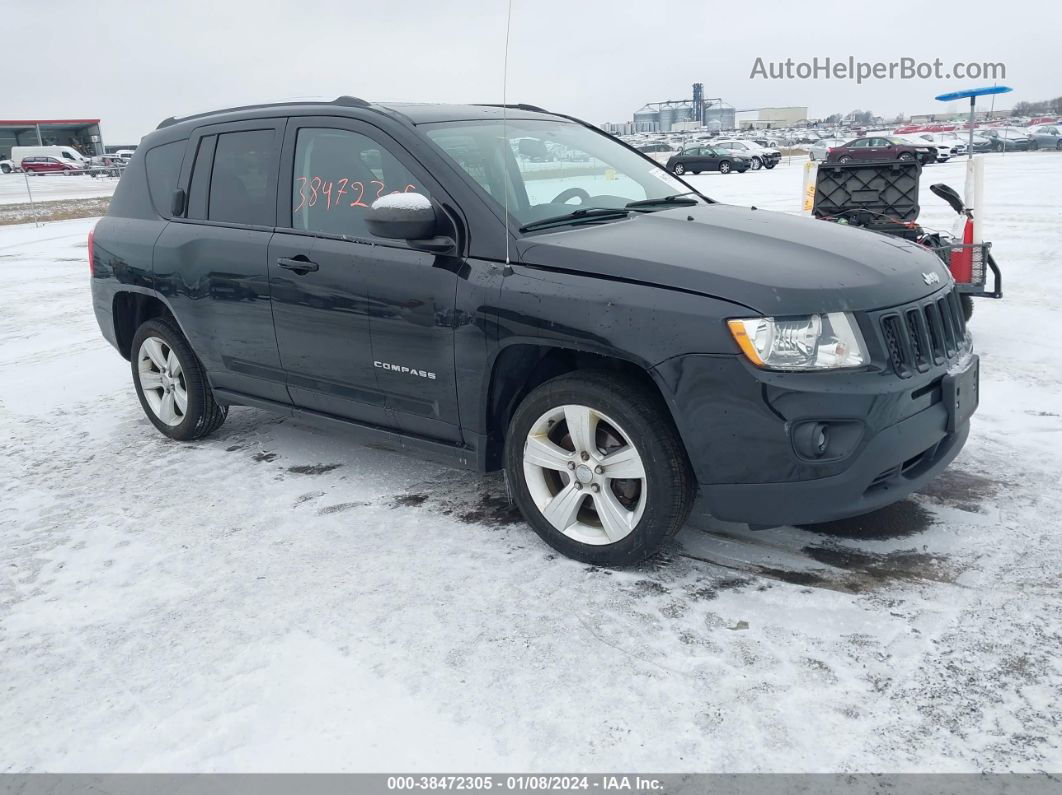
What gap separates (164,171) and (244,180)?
82 centimetres

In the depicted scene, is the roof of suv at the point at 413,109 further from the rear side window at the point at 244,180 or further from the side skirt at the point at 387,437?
the side skirt at the point at 387,437

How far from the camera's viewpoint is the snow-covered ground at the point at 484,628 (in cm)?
259

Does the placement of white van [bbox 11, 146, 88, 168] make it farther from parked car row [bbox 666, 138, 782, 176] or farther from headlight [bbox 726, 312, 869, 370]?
headlight [bbox 726, 312, 869, 370]

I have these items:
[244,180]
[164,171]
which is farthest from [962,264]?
[164,171]

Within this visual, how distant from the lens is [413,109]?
14.3ft

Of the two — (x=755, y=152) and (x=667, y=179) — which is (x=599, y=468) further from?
(x=755, y=152)

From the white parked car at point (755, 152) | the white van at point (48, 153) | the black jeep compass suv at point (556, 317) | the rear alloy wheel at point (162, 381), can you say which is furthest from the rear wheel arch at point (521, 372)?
the white van at point (48, 153)

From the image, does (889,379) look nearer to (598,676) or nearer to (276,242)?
(598,676)

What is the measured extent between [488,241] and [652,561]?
148 cm

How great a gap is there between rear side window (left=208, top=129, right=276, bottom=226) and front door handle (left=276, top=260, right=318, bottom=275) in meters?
0.29

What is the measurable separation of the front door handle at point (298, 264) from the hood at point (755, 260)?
121 cm

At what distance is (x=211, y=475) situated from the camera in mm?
4898

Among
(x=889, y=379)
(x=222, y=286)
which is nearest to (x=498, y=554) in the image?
(x=889, y=379)

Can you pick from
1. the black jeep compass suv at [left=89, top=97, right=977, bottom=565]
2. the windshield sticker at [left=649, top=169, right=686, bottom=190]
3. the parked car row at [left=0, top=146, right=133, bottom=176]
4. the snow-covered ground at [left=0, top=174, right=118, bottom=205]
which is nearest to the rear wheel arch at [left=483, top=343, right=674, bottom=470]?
the black jeep compass suv at [left=89, top=97, right=977, bottom=565]
